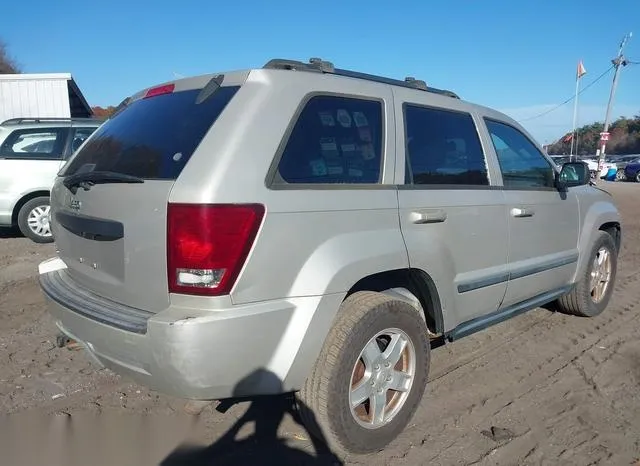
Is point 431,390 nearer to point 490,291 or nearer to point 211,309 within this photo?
point 490,291

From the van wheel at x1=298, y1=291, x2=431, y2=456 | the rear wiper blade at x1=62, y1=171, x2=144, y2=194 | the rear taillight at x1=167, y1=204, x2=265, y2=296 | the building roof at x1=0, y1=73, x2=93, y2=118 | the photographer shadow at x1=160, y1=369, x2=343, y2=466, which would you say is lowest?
the photographer shadow at x1=160, y1=369, x2=343, y2=466

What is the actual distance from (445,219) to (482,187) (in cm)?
56

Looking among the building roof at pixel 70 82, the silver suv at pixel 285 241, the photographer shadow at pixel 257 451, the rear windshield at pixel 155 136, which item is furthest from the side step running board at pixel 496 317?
the building roof at pixel 70 82

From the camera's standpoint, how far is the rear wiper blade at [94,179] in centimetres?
248

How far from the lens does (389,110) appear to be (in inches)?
118

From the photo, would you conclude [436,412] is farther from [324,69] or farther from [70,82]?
[70,82]

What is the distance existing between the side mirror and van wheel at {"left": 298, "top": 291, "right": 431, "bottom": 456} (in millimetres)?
2037

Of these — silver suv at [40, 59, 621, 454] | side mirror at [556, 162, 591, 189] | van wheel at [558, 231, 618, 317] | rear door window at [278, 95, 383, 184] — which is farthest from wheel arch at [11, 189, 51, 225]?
van wheel at [558, 231, 618, 317]

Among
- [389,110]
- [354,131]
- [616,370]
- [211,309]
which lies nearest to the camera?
[211,309]

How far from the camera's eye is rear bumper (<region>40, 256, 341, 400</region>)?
2.20 metres

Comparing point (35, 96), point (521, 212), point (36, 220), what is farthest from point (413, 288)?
point (35, 96)

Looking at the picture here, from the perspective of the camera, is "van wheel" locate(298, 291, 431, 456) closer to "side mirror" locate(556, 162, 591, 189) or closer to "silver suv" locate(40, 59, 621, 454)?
"silver suv" locate(40, 59, 621, 454)

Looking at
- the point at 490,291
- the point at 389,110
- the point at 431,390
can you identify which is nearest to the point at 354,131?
the point at 389,110

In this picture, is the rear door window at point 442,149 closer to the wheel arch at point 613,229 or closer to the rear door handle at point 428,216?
the rear door handle at point 428,216
